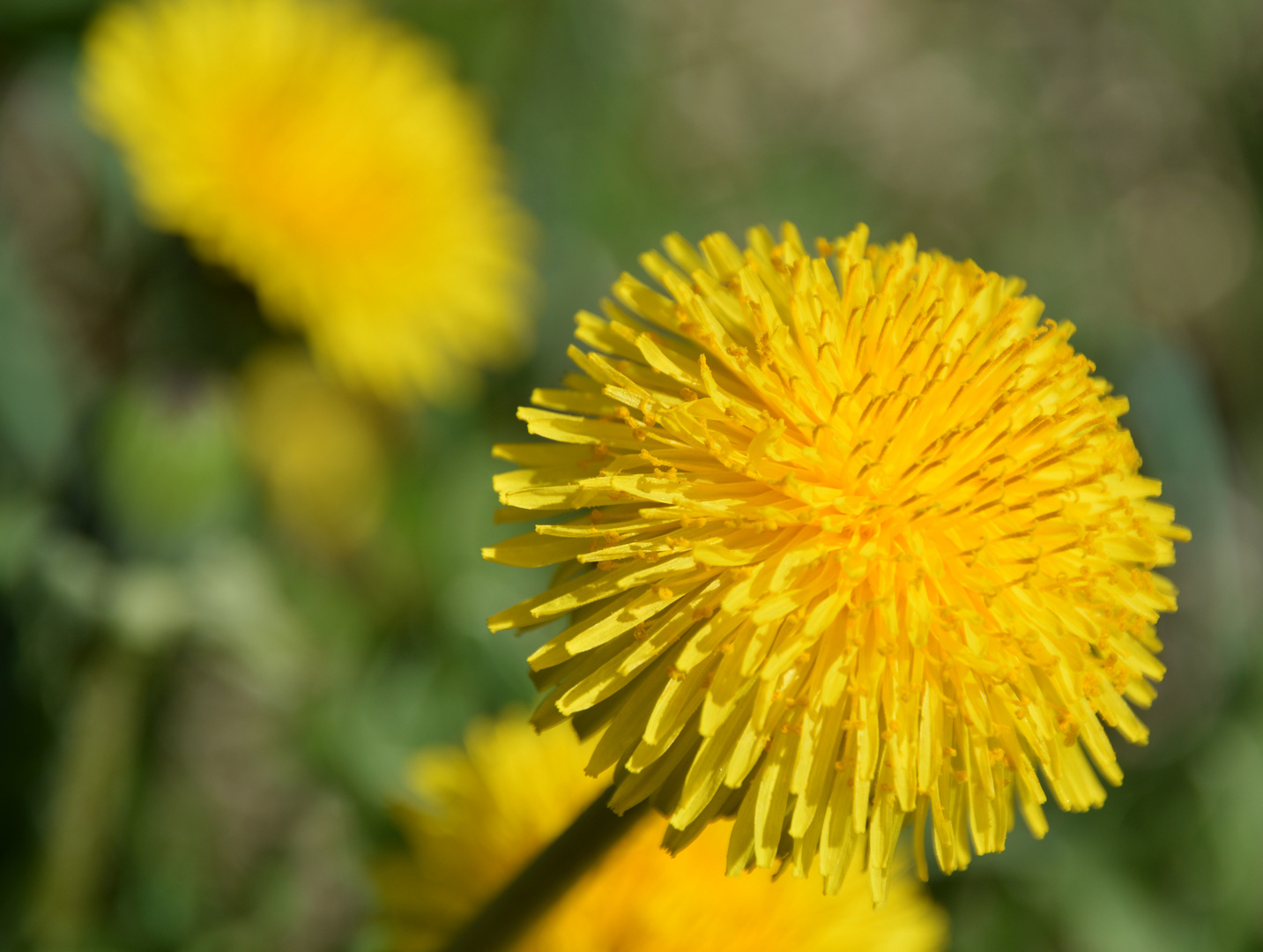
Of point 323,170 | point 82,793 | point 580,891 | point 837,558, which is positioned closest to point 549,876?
point 580,891

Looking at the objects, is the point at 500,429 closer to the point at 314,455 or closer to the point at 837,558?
the point at 314,455

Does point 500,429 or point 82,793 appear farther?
point 500,429

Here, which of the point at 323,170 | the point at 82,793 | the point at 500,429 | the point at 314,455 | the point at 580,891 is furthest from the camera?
the point at 500,429

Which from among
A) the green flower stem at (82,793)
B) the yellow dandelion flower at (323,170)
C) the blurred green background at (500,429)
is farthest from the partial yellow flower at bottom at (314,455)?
the green flower stem at (82,793)

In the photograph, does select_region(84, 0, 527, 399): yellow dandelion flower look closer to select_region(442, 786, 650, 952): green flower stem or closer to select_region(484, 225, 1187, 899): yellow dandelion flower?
select_region(484, 225, 1187, 899): yellow dandelion flower

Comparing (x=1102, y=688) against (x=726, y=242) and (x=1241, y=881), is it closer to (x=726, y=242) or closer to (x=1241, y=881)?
(x=726, y=242)

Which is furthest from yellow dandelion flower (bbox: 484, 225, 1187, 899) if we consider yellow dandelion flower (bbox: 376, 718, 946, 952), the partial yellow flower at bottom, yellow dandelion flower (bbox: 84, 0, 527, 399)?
the partial yellow flower at bottom

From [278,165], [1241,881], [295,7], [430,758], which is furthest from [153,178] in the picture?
[1241,881]
